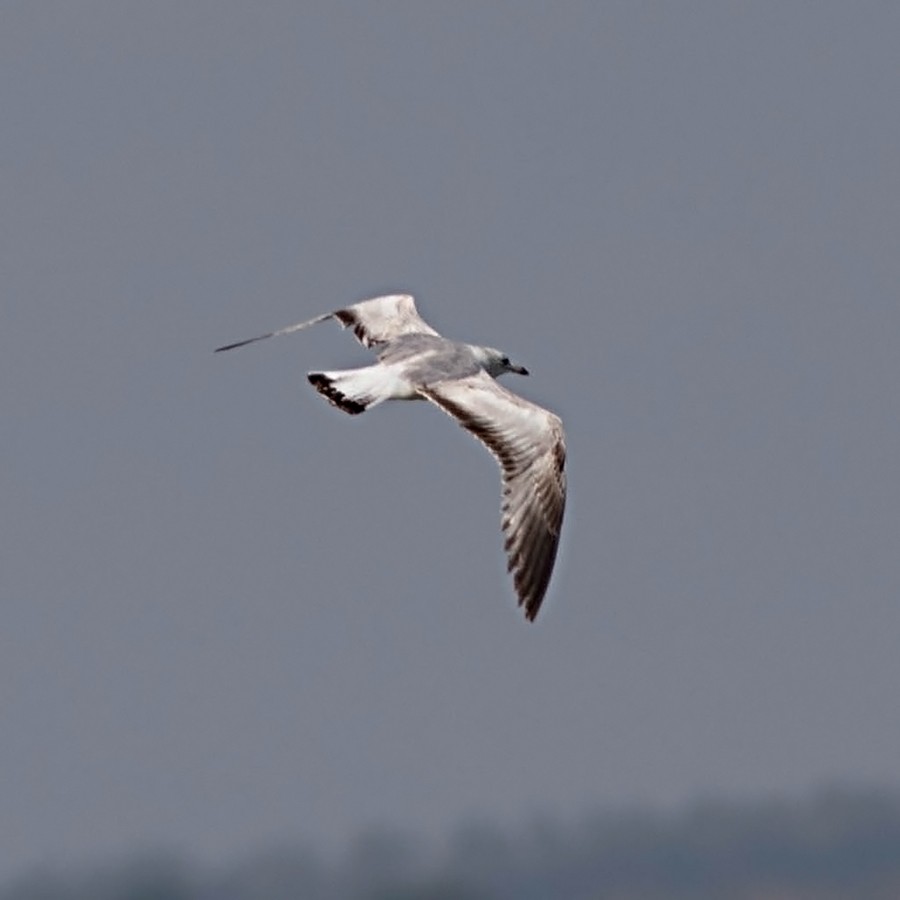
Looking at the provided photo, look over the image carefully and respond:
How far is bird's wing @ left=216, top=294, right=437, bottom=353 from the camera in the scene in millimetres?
20906

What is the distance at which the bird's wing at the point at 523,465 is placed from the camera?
18.0m

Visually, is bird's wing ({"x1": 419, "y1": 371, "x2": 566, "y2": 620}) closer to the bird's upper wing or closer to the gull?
the gull

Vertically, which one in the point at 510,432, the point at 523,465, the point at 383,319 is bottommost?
the point at 523,465

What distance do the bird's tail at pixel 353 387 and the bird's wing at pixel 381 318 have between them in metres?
2.36

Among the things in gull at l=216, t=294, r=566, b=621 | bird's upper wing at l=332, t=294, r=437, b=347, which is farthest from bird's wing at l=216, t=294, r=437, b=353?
gull at l=216, t=294, r=566, b=621

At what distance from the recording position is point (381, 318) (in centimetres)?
2123

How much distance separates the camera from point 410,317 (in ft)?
69.7

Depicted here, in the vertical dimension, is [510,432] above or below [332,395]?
below

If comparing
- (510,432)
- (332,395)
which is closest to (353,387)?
(332,395)

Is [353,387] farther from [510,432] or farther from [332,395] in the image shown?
[510,432]

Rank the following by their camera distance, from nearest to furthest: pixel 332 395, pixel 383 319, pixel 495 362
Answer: pixel 332 395, pixel 495 362, pixel 383 319

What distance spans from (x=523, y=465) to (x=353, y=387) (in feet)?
4.31

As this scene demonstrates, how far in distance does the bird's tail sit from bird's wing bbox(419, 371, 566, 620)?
317 mm

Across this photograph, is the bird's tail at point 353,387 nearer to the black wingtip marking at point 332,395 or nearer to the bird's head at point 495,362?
the black wingtip marking at point 332,395
